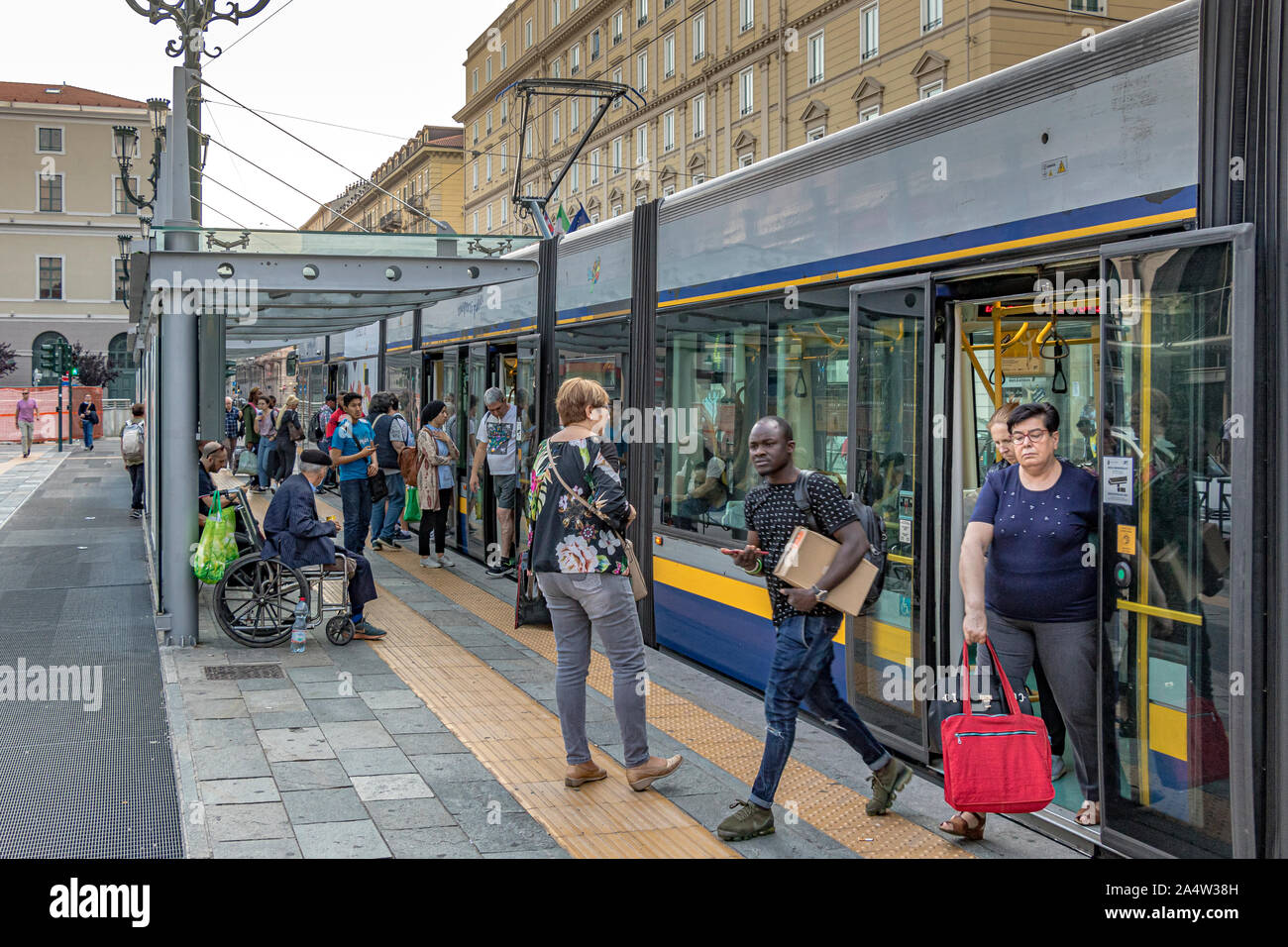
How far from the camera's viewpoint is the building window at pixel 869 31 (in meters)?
30.3

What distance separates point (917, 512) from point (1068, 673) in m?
1.15

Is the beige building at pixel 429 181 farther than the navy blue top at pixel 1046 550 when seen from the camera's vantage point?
Yes

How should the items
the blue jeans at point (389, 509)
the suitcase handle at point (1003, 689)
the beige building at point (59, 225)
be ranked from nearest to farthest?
the suitcase handle at point (1003, 689) < the blue jeans at point (389, 509) < the beige building at point (59, 225)

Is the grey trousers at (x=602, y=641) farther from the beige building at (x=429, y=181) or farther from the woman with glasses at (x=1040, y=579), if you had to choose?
the beige building at (x=429, y=181)

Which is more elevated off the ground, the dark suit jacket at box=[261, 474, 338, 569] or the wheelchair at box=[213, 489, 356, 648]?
the dark suit jacket at box=[261, 474, 338, 569]

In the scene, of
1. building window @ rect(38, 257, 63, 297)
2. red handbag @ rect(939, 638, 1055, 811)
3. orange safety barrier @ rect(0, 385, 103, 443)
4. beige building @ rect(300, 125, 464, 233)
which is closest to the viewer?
red handbag @ rect(939, 638, 1055, 811)

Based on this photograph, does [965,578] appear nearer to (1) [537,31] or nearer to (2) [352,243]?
(2) [352,243]

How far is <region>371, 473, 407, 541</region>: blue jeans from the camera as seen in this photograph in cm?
1337

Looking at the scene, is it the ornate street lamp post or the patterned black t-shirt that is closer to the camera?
the patterned black t-shirt

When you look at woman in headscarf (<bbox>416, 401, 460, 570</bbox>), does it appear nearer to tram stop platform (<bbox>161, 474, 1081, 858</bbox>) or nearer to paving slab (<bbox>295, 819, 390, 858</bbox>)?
tram stop platform (<bbox>161, 474, 1081, 858</bbox>)

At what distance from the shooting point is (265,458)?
20281mm

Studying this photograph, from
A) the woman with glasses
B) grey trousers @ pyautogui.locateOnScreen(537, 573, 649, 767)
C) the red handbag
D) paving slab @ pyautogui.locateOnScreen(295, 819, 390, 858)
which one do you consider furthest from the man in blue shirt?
the red handbag

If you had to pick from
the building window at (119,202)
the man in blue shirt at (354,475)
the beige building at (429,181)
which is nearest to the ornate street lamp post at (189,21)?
the man in blue shirt at (354,475)

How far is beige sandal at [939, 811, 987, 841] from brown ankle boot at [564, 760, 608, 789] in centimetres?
150
